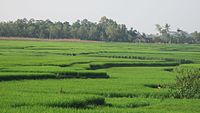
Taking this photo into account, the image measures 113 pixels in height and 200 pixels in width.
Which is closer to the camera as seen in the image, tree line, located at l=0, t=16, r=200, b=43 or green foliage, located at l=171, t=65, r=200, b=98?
green foliage, located at l=171, t=65, r=200, b=98

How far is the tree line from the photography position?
96.1m

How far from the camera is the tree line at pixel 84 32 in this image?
96.1m

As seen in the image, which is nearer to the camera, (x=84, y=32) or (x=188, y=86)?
(x=188, y=86)

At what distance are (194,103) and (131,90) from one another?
4390 millimetres

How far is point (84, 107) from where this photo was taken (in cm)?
1597

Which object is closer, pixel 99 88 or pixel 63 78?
pixel 99 88

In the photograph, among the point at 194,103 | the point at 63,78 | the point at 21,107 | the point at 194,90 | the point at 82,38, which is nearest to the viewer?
the point at 21,107

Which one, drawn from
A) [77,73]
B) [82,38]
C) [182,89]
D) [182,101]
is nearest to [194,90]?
[182,89]

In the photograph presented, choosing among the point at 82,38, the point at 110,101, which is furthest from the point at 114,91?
the point at 82,38

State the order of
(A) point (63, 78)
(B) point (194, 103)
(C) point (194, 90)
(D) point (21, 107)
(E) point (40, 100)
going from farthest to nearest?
(A) point (63, 78)
(C) point (194, 90)
(B) point (194, 103)
(E) point (40, 100)
(D) point (21, 107)

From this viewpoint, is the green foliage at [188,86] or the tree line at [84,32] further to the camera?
the tree line at [84,32]

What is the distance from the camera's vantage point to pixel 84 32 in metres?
107

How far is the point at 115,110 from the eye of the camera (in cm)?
1452

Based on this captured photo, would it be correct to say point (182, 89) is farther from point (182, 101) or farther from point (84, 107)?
point (84, 107)
